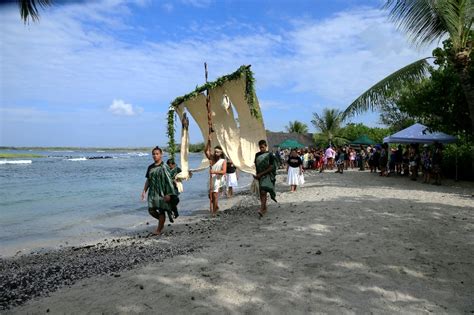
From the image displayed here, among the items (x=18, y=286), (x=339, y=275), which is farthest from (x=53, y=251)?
(x=339, y=275)

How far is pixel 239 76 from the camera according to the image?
29.9ft

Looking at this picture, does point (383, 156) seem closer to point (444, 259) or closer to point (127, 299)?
point (444, 259)

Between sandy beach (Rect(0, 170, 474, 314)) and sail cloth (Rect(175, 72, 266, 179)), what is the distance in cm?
177

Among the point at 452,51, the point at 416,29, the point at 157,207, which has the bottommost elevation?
the point at 157,207

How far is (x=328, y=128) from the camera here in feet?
156

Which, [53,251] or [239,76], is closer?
[53,251]

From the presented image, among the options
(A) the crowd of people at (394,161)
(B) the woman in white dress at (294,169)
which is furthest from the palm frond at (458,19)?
(B) the woman in white dress at (294,169)

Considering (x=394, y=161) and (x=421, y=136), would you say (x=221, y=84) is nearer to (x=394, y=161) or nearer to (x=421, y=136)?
(x=421, y=136)

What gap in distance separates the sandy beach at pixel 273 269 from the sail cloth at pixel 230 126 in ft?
5.79

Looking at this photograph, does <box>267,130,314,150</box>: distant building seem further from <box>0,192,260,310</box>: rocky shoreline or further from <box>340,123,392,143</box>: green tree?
<box>0,192,260,310</box>: rocky shoreline

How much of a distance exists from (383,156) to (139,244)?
1491cm

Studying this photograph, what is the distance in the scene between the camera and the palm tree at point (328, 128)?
153ft

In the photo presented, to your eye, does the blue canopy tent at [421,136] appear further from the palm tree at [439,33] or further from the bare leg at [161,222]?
the bare leg at [161,222]

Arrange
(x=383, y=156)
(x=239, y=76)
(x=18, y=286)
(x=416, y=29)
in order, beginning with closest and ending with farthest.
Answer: (x=18, y=286) < (x=239, y=76) < (x=416, y=29) < (x=383, y=156)
